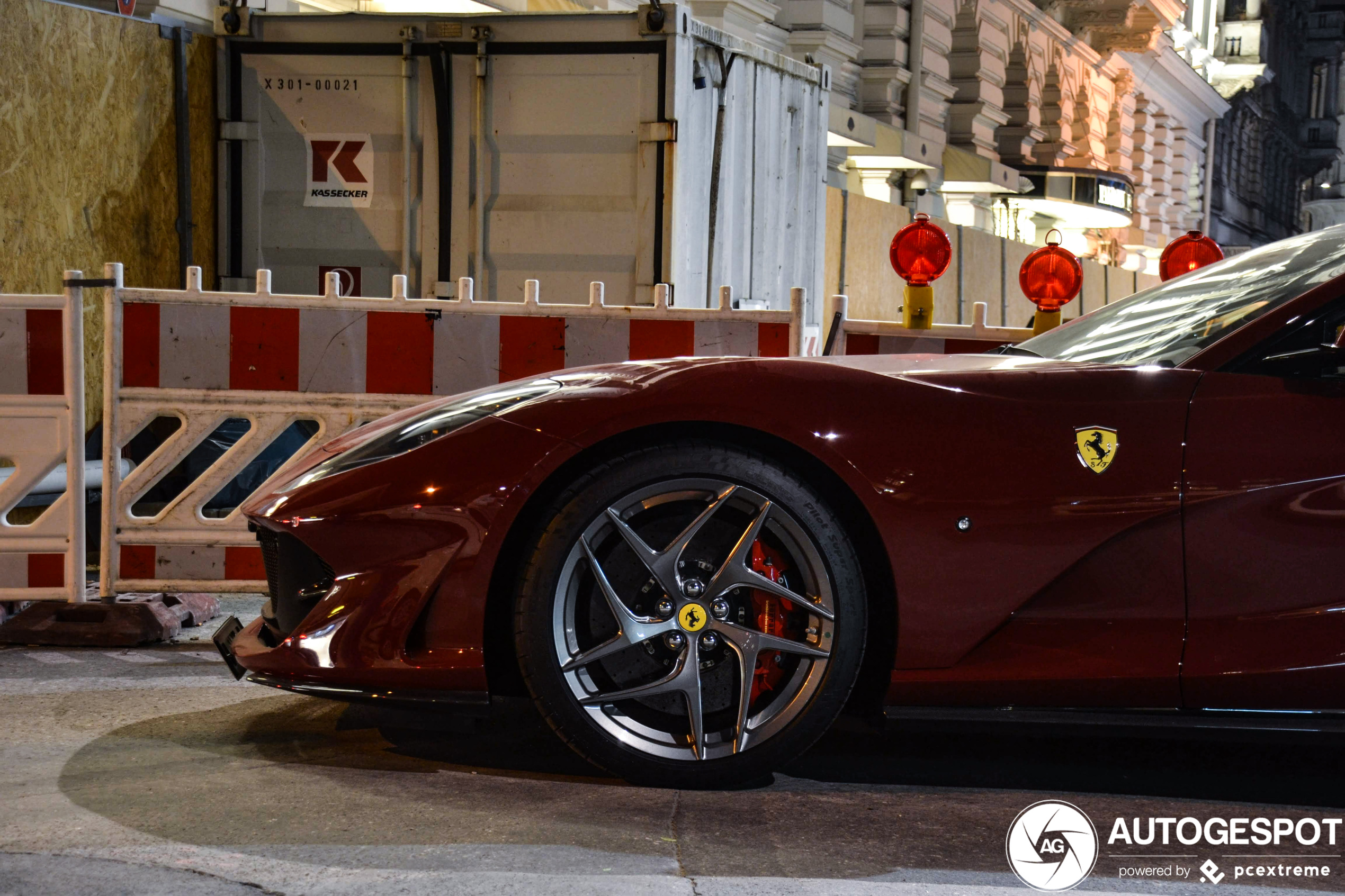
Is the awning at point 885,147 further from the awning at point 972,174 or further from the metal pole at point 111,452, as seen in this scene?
the metal pole at point 111,452

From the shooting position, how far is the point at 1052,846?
2551mm

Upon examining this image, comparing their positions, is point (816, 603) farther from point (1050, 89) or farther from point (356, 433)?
point (1050, 89)

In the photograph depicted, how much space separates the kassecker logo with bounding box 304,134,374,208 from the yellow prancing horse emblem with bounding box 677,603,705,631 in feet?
17.4

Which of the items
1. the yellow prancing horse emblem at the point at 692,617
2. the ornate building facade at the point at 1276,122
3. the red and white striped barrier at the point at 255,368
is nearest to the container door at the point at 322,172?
the red and white striped barrier at the point at 255,368

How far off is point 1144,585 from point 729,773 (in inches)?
34.0

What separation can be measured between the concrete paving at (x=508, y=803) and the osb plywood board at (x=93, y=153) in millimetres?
3842

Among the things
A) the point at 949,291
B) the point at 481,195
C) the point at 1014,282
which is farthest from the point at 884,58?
the point at 481,195

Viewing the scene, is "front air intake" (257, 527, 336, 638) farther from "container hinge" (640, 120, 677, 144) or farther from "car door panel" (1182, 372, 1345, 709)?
"container hinge" (640, 120, 677, 144)

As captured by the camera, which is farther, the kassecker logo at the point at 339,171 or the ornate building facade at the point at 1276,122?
the ornate building facade at the point at 1276,122

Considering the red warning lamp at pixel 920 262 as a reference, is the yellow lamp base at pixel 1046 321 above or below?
below

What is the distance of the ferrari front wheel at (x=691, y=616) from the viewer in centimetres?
271

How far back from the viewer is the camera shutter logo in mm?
2412

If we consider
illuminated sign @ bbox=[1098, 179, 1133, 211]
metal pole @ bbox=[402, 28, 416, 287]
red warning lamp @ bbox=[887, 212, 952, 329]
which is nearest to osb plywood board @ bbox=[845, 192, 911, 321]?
metal pole @ bbox=[402, 28, 416, 287]

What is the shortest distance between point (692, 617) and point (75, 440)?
2.49 metres
